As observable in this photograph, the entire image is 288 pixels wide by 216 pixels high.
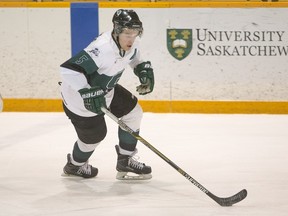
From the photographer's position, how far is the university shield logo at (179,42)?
21.8ft

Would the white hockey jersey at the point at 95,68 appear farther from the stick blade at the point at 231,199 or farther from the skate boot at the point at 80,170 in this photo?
the stick blade at the point at 231,199

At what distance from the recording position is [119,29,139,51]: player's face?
12.7 ft

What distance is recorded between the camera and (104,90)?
4.09 metres

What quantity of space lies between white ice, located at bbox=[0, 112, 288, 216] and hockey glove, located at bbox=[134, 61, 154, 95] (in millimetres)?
530

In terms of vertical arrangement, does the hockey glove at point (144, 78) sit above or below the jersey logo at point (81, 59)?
below

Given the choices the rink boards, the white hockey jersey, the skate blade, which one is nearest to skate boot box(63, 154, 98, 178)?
the skate blade

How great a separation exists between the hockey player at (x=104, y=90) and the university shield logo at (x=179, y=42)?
2.44 meters

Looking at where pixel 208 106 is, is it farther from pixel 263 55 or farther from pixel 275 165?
pixel 275 165

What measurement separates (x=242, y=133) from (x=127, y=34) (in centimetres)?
213

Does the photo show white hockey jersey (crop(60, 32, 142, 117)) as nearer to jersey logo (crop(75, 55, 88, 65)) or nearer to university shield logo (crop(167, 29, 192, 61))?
jersey logo (crop(75, 55, 88, 65))

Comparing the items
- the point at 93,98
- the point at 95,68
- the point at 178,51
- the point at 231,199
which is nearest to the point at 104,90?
the point at 95,68

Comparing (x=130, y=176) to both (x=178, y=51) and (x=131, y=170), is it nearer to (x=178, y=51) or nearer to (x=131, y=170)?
(x=131, y=170)

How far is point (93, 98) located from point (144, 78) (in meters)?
0.50

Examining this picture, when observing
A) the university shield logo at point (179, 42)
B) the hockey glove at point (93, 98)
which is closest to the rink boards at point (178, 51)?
the university shield logo at point (179, 42)
